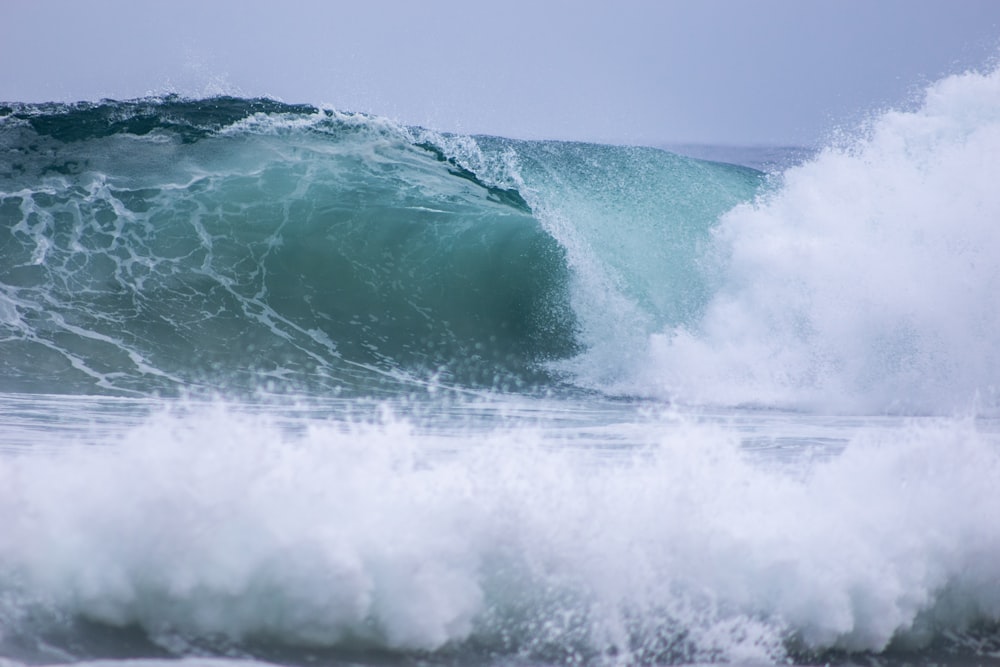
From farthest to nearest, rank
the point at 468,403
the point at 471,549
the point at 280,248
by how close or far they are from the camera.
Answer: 1. the point at 280,248
2. the point at 468,403
3. the point at 471,549

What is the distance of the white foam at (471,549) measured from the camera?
2.87 m

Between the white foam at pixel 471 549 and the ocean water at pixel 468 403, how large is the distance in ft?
0.04

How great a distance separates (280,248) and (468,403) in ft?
10.9

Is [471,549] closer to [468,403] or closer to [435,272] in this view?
[468,403]

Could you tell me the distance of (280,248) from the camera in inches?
354

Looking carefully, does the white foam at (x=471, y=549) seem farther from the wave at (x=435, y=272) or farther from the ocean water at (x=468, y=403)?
the wave at (x=435, y=272)

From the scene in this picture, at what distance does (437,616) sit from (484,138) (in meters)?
9.58

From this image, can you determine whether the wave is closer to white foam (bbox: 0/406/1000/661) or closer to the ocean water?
the ocean water

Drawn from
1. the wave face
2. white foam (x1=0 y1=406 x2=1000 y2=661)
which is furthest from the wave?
white foam (x1=0 y1=406 x2=1000 y2=661)

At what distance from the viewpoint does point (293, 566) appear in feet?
9.48

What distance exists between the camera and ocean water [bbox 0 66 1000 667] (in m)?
2.92

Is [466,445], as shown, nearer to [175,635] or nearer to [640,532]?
[640,532]

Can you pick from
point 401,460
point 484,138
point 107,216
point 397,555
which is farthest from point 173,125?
point 397,555

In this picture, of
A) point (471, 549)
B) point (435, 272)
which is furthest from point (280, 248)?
point (471, 549)
